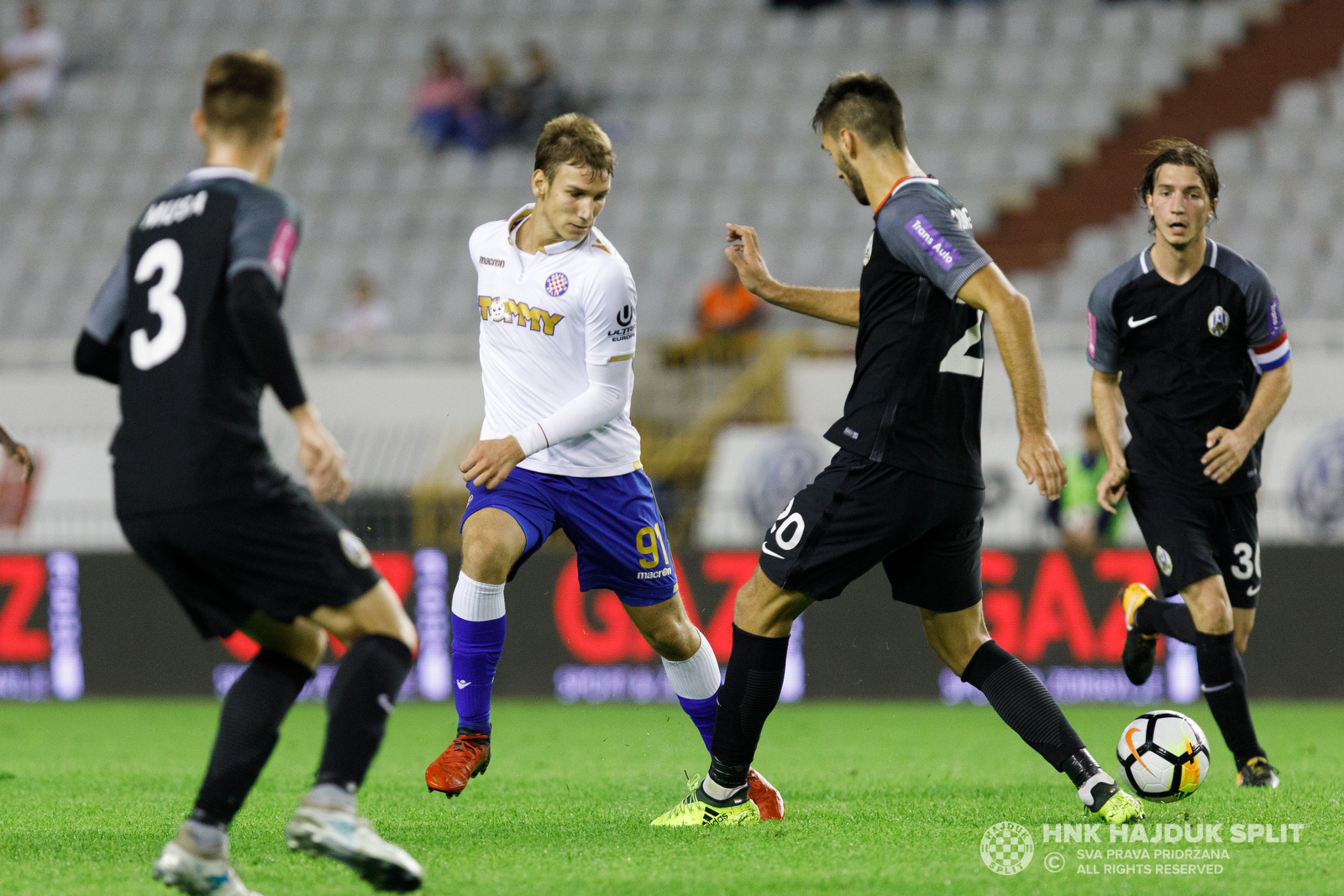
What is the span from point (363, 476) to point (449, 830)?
7958 millimetres

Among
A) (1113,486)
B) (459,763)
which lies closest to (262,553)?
(459,763)

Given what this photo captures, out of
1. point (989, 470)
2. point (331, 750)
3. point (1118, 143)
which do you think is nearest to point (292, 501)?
point (331, 750)

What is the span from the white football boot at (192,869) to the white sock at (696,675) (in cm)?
189

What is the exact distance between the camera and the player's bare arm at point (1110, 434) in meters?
6.45

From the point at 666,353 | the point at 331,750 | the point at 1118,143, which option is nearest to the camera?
the point at 331,750

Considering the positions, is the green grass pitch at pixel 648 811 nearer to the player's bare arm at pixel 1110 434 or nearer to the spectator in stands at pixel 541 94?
the player's bare arm at pixel 1110 434

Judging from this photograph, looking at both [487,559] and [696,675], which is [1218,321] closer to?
[696,675]

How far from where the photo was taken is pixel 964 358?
506 cm

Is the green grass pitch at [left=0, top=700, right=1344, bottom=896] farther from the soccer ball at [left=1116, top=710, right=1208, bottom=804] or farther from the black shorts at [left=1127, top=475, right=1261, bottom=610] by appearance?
the black shorts at [left=1127, top=475, right=1261, bottom=610]

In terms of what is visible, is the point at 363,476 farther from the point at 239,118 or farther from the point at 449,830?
the point at 239,118

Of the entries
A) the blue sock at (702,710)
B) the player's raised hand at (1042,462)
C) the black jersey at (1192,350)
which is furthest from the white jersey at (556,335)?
the black jersey at (1192,350)

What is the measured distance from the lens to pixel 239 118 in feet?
13.4

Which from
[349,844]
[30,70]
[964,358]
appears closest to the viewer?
[349,844]

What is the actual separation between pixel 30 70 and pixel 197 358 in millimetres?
18855
